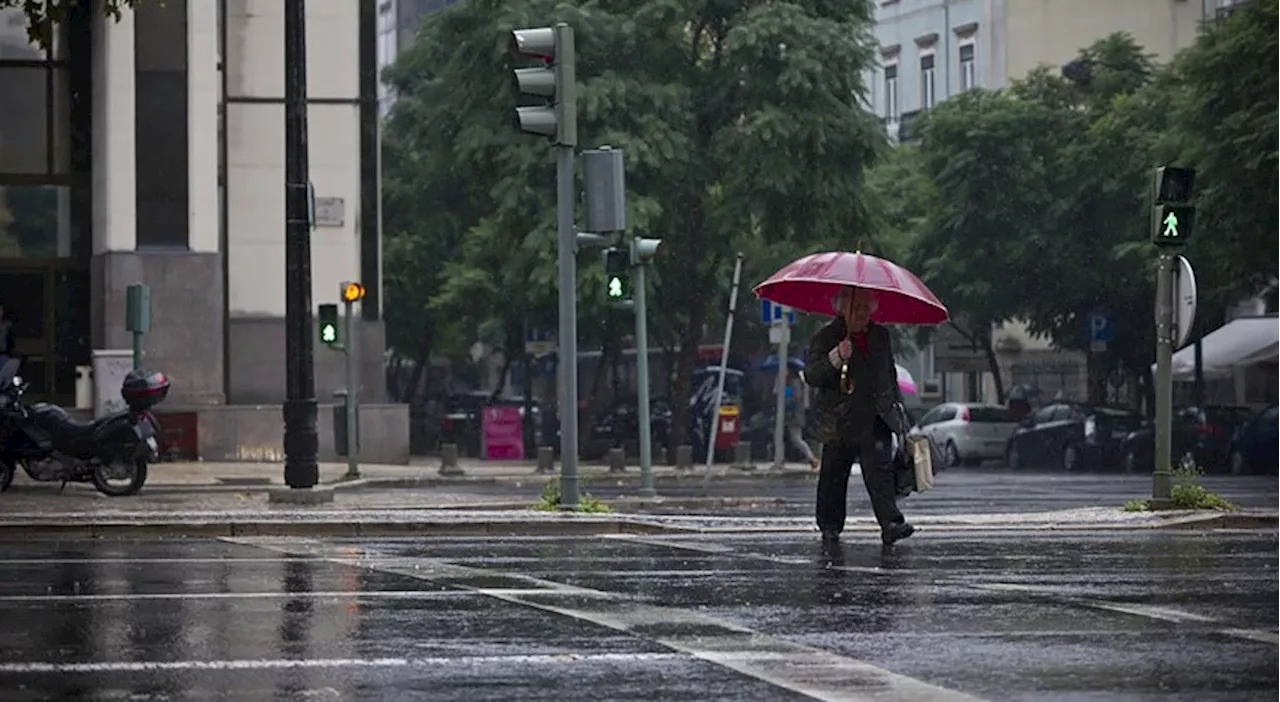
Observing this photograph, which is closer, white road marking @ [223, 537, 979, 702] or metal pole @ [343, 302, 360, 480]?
white road marking @ [223, 537, 979, 702]

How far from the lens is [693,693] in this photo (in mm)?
8477

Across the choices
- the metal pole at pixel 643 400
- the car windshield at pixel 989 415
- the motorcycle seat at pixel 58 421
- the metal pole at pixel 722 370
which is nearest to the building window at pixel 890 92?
the car windshield at pixel 989 415

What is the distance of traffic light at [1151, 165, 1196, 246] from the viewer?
20703 millimetres

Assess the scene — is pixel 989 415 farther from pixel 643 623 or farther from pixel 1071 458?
pixel 643 623

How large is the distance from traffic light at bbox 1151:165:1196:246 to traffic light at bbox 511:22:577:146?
4691mm

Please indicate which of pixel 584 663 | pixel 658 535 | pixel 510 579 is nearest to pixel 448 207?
pixel 658 535

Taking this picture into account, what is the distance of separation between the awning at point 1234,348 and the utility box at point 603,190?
32123mm

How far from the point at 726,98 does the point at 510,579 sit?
31.1 m

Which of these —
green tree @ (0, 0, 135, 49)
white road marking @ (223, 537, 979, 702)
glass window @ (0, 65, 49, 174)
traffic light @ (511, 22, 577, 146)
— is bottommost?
white road marking @ (223, 537, 979, 702)

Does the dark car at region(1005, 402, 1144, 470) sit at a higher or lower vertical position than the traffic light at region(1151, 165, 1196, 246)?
lower

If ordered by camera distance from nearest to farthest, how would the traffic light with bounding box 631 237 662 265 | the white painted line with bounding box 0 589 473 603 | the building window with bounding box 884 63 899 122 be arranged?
the white painted line with bounding box 0 589 473 603 < the traffic light with bounding box 631 237 662 265 < the building window with bounding box 884 63 899 122

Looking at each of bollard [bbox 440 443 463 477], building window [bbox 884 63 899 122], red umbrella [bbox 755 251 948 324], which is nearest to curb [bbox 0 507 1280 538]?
red umbrella [bbox 755 251 948 324]

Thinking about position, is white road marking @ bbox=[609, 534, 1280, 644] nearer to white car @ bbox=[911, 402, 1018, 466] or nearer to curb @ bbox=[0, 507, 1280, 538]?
curb @ bbox=[0, 507, 1280, 538]

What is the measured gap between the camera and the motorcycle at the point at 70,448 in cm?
2631
